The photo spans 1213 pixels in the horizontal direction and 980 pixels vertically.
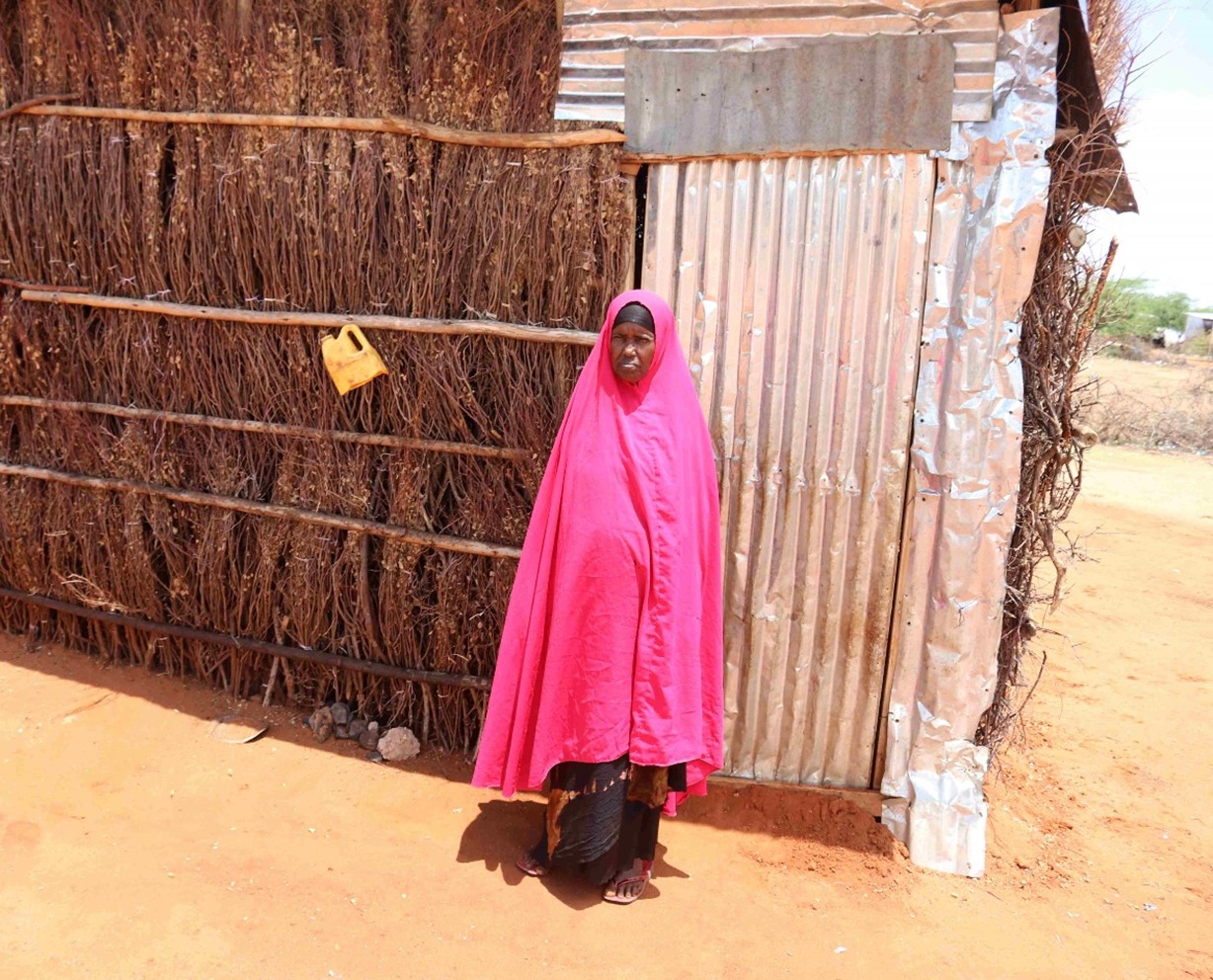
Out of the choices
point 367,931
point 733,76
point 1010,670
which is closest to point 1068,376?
point 1010,670

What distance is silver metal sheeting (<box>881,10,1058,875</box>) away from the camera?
9.15 ft

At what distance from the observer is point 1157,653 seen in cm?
525

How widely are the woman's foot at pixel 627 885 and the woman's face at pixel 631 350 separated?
1519 millimetres

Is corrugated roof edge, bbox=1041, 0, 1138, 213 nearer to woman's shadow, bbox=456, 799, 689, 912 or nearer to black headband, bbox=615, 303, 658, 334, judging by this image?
black headband, bbox=615, 303, 658, 334

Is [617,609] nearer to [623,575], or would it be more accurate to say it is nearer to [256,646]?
[623,575]

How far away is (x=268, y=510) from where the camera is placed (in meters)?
3.66

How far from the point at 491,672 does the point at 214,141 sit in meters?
2.31

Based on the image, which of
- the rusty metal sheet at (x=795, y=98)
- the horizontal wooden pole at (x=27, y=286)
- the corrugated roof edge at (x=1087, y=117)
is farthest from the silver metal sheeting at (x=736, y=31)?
the horizontal wooden pole at (x=27, y=286)

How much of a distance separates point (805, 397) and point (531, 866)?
1.75 meters

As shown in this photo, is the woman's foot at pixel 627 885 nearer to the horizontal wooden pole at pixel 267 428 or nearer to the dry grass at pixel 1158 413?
the horizontal wooden pole at pixel 267 428

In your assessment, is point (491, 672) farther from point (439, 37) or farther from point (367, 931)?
point (439, 37)

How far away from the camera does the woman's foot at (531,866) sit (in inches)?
113

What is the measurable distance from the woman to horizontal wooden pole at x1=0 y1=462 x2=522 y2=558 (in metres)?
0.68

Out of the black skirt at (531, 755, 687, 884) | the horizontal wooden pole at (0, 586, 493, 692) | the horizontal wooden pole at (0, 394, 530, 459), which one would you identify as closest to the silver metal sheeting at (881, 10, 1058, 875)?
the black skirt at (531, 755, 687, 884)
